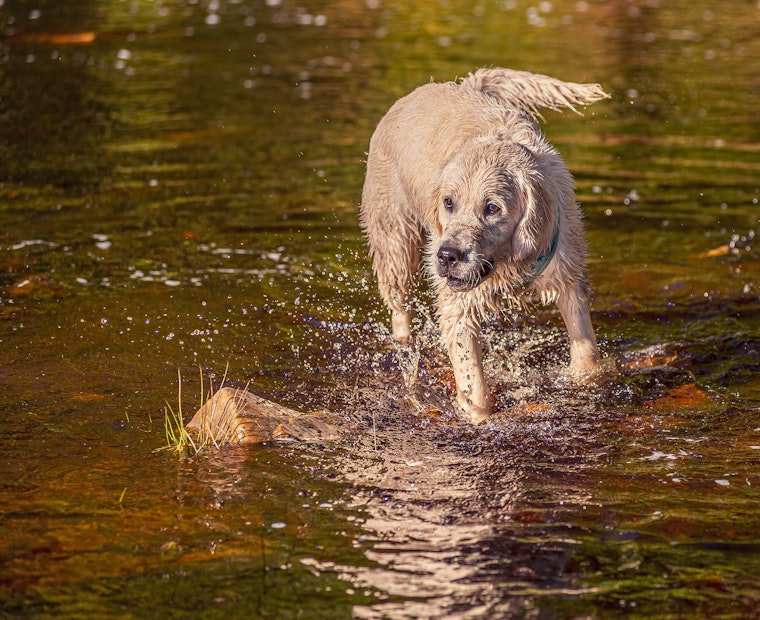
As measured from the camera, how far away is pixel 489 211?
5.87m

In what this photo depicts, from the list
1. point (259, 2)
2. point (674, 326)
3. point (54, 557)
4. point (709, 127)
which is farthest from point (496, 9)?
point (54, 557)

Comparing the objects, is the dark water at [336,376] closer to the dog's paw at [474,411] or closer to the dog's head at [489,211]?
the dog's paw at [474,411]

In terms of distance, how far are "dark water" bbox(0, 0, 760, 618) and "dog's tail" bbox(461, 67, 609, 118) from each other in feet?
5.65

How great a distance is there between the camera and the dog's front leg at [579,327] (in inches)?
259

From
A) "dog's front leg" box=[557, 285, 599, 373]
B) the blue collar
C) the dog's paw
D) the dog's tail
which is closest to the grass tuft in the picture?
the dog's paw

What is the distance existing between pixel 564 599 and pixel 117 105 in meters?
11.8

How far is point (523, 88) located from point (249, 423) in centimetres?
310

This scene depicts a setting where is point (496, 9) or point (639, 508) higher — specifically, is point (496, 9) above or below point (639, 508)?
above

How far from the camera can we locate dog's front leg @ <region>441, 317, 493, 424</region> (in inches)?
254

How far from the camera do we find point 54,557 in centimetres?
476

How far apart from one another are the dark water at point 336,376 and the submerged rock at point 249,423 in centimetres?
14

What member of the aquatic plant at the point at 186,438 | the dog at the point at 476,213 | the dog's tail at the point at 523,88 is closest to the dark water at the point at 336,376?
the aquatic plant at the point at 186,438

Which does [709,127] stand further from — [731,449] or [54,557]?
[54,557]

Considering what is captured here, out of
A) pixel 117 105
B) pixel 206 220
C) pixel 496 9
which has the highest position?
pixel 496 9
